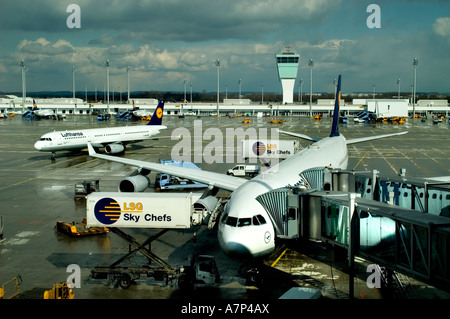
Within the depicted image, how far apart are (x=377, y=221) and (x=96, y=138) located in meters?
56.6

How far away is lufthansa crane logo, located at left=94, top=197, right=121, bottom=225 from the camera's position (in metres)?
20.8

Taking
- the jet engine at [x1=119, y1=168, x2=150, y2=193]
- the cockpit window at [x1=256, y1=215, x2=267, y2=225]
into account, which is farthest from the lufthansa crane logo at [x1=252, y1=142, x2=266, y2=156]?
the cockpit window at [x1=256, y1=215, x2=267, y2=225]

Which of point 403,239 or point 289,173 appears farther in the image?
point 289,173

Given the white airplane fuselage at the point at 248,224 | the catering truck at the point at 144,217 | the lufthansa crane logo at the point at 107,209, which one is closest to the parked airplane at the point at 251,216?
the white airplane fuselage at the point at 248,224

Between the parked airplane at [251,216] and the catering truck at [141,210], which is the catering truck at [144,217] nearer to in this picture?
the catering truck at [141,210]

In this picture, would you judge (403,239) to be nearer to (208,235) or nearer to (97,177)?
(208,235)

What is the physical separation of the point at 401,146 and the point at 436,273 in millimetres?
73283

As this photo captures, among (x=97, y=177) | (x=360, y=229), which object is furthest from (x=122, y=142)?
(x=360, y=229)

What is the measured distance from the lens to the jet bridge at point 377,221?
1409 cm

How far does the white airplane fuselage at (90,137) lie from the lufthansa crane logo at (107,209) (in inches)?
1749

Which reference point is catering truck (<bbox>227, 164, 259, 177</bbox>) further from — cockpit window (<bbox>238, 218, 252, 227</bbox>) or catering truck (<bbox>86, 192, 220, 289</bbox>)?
cockpit window (<bbox>238, 218, 252, 227</bbox>)

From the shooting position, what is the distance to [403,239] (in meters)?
15.6
